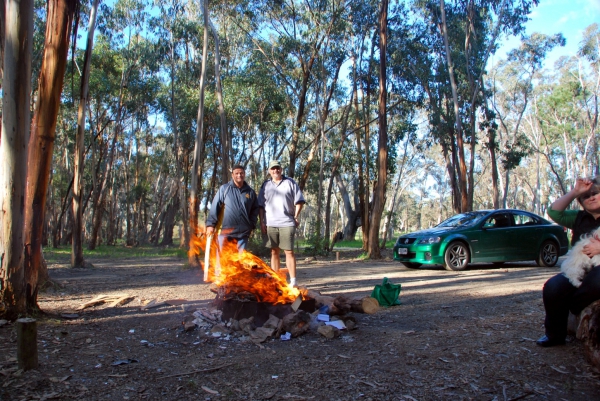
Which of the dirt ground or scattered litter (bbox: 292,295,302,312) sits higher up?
scattered litter (bbox: 292,295,302,312)

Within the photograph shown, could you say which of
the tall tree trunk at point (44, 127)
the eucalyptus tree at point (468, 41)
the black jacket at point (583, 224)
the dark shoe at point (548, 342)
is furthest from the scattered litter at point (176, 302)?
the eucalyptus tree at point (468, 41)

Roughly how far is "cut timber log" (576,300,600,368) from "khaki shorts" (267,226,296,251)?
3701 mm

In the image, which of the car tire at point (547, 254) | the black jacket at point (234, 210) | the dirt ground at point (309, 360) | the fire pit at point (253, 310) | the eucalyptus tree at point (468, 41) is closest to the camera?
the dirt ground at point (309, 360)

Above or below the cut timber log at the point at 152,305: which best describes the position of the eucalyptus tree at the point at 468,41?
above

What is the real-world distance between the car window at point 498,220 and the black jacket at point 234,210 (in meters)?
6.92

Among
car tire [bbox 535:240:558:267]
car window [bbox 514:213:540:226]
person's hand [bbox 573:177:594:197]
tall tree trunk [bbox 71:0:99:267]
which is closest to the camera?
person's hand [bbox 573:177:594:197]

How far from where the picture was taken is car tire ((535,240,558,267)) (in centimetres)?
1162

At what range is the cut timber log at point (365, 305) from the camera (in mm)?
5227

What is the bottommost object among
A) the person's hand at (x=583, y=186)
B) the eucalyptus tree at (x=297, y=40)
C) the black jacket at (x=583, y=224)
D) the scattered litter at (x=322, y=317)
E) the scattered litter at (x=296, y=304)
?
the scattered litter at (x=322, y=317)

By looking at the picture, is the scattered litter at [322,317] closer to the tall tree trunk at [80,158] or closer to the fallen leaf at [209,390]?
the fallen leaf at [209,390]

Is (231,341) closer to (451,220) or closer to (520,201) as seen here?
(451,220)

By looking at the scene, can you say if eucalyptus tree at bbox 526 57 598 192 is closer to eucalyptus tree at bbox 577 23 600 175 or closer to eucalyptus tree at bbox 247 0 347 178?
eucalyptus tree at bbox 577 23 600 175

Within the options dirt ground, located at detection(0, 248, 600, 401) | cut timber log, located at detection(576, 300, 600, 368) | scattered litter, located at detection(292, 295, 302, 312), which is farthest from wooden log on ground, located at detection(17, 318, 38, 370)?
cut timber log, located at detection(576, 300, 600, 368)

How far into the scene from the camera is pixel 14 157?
4.52 m
